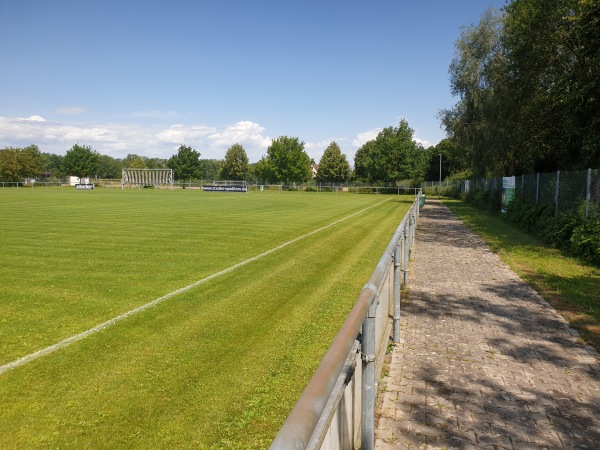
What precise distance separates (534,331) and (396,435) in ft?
11.8

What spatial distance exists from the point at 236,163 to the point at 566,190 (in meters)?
101

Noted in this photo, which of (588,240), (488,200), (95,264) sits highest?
(488,200)

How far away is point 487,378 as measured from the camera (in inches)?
181

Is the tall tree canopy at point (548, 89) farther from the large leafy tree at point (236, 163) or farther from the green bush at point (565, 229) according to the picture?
the large leafy tree at point (236, 163)

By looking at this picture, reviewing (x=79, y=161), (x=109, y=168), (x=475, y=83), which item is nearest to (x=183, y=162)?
(x=79, y=161)

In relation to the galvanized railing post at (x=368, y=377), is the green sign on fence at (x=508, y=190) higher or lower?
higher

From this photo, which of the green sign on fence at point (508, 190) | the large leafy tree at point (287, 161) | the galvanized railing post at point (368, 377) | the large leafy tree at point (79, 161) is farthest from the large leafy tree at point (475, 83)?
the large leafy tree at point (79, 161)

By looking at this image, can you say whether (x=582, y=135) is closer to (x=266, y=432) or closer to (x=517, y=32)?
(x=517, y=32)

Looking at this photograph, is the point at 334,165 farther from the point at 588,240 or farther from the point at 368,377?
the point at 368,377

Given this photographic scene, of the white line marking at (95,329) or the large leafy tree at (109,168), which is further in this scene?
the large leafy tree at (109,168)

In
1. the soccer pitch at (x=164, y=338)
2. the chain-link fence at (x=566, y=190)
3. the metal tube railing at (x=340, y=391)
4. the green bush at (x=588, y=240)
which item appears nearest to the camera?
the metal tube railing at (x=340, y=391)

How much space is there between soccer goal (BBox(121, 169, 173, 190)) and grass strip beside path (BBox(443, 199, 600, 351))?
284 feet

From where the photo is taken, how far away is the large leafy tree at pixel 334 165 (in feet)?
326

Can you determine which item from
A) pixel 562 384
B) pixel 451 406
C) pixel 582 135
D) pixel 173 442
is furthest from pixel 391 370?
pixel 582 135
